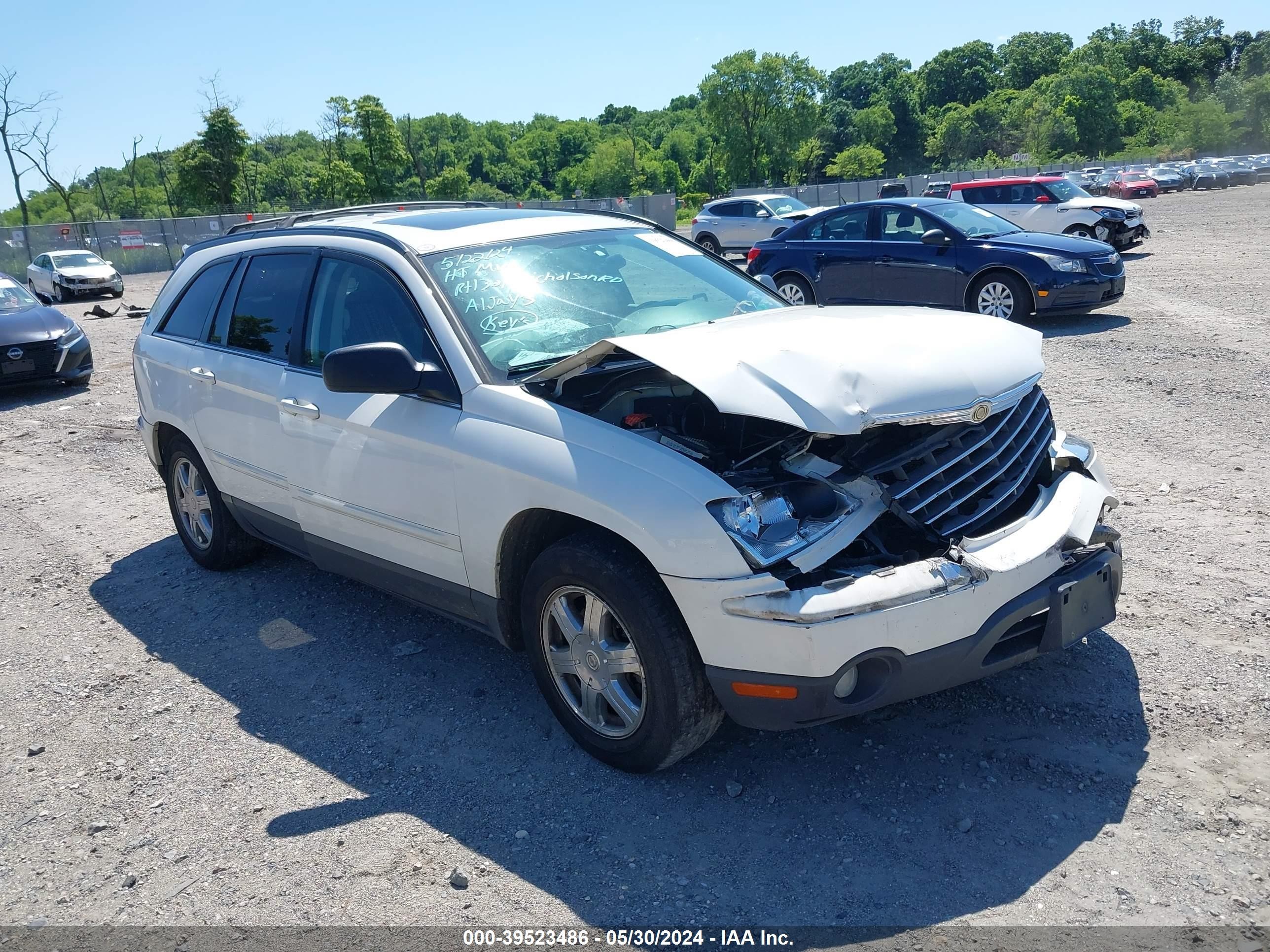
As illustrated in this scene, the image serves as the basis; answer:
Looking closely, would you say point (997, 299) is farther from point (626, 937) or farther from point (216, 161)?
point (216, 161)

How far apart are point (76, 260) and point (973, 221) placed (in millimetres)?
24215

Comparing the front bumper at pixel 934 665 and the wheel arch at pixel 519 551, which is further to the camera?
the wheel arch at pixel 519 551

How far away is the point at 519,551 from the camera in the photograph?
143 inches

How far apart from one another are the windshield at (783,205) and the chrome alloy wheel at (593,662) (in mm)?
23488

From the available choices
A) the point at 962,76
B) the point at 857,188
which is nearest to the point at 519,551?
the point at 857,188

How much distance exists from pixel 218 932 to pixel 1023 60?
177334 mm

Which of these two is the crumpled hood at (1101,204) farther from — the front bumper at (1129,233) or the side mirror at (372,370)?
the side mirror at (372,370)

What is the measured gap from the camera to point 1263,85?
369ft

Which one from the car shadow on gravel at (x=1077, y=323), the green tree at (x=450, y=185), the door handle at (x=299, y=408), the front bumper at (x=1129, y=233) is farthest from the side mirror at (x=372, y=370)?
the green tree at (x=450, y=185)

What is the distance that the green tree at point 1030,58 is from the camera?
153 meters

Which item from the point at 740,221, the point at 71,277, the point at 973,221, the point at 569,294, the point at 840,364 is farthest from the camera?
the point at 71,277

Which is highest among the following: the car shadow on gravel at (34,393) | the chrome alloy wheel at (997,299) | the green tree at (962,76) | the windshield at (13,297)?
the green tree at (962,76)

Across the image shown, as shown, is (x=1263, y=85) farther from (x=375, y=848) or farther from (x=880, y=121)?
(x=375, y=848)

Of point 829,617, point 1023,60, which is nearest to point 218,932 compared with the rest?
point 829,617
